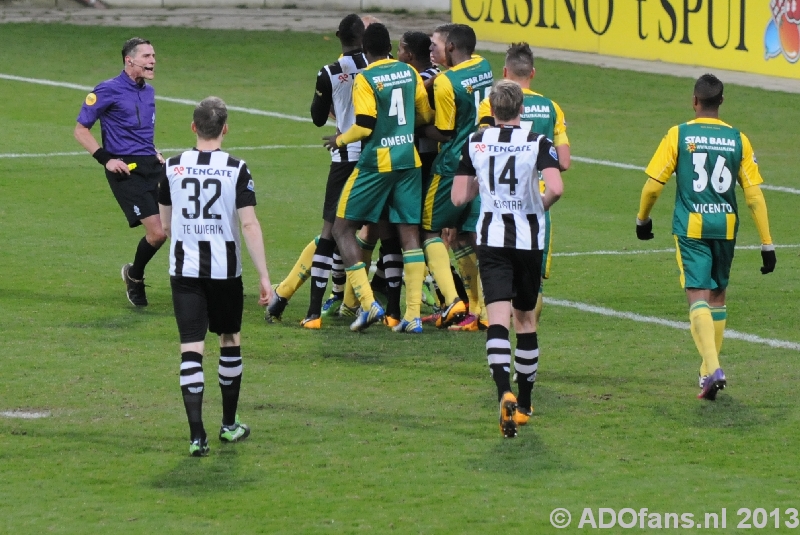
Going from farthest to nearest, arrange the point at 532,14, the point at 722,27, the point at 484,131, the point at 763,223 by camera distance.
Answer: the point at 532,14, the point at 722,27, the point at 763,223, the point at 484,131

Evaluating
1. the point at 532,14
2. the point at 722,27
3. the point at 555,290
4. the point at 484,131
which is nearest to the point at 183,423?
the point at 484,131

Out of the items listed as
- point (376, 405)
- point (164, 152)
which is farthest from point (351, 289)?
point (164, 152)

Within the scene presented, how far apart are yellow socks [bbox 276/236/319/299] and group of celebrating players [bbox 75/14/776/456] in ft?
0.04

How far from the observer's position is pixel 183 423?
26.2ft

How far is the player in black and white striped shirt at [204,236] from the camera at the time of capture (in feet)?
23.9

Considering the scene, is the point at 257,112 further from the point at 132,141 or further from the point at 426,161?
the point at 426,161

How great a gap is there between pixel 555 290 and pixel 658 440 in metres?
4.06

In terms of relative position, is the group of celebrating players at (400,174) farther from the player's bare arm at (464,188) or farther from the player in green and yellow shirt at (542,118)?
the player's bare arm at (464,188)

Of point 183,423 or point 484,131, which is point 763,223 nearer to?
point 484,131

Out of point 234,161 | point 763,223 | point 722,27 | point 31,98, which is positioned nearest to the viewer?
point 234,161

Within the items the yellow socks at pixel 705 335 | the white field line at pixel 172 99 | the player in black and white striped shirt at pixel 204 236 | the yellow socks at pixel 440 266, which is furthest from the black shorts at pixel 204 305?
the white field line at pixel 172 99

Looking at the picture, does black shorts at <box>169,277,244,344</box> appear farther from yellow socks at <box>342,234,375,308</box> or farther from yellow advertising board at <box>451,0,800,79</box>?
yellow advertising board at <box>451,0,800,79</box>

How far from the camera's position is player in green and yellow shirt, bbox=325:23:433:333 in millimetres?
9891

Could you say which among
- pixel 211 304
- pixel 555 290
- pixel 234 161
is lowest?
pixel 555 290
